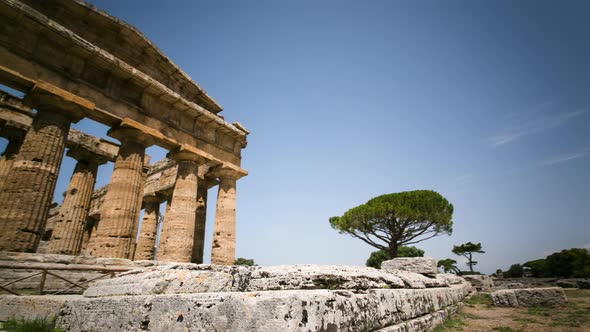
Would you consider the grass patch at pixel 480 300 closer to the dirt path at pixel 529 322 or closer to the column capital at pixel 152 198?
the dirt path at pixel 529 322

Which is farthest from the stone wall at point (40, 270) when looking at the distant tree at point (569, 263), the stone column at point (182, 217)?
the distant tree at point (569, 263)

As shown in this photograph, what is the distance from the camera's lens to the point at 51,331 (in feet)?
9.50

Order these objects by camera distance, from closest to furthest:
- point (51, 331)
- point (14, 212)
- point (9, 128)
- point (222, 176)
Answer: point (51, 331) → point (14, 212) → point (9, 128) → point (222, 176)

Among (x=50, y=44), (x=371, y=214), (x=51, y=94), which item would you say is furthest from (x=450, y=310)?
(x=371, y=214)

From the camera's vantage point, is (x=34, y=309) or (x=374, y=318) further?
(x=34, y=309)

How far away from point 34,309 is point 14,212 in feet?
15.7

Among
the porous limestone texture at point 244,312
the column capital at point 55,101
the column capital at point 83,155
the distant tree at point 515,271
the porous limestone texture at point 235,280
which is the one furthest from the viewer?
the distant tree at point 515,271

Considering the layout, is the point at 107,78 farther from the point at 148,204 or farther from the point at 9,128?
the point at 148,204

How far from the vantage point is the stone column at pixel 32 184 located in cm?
670

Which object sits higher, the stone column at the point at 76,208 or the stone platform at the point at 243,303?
the stone column at the point at 76,208

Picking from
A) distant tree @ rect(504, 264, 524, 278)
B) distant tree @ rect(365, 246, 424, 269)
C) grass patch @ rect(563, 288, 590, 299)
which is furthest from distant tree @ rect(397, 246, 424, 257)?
grass patch @ rect(563, 288, 590, 299)

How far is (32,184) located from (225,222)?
660 cm

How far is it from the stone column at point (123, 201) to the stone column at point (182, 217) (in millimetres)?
1472

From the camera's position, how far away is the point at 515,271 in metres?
32.1
